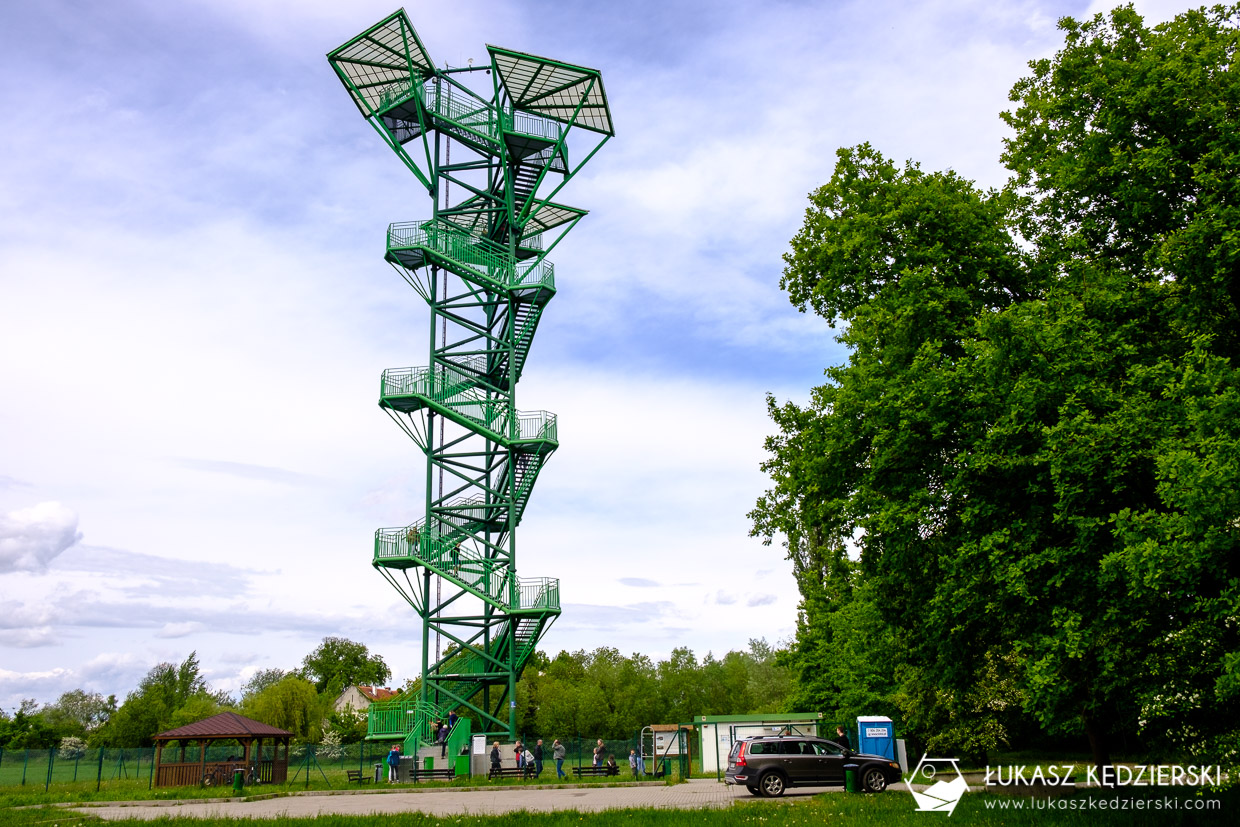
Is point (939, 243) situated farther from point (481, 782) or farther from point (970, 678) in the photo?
point (481, 782)

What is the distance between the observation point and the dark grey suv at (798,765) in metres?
21.8

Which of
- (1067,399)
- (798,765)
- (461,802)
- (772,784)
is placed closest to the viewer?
(1067,399)

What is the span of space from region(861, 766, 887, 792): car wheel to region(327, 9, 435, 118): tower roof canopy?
95.6 feet

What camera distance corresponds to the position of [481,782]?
26.8m

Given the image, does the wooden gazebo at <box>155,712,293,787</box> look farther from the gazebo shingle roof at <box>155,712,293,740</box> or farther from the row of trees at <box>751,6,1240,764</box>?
the row of trees at <box>751,6,1240,764</box>

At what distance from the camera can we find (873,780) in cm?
2195

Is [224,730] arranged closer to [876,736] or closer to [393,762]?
[393,762]

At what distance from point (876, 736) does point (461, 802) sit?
1246 cm

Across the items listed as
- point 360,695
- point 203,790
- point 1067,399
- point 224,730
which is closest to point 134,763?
point 224,730

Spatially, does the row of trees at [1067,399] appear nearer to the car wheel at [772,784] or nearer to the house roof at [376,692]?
the car wheel at [772,784]

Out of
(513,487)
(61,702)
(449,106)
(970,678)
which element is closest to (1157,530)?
(970,678)

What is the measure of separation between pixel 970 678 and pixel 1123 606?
459 cm

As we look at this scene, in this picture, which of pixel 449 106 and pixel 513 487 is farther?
pixel 449 106

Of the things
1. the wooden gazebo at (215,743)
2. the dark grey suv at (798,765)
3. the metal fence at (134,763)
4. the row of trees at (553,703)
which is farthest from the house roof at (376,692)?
the dark grey suv at (798,765)
